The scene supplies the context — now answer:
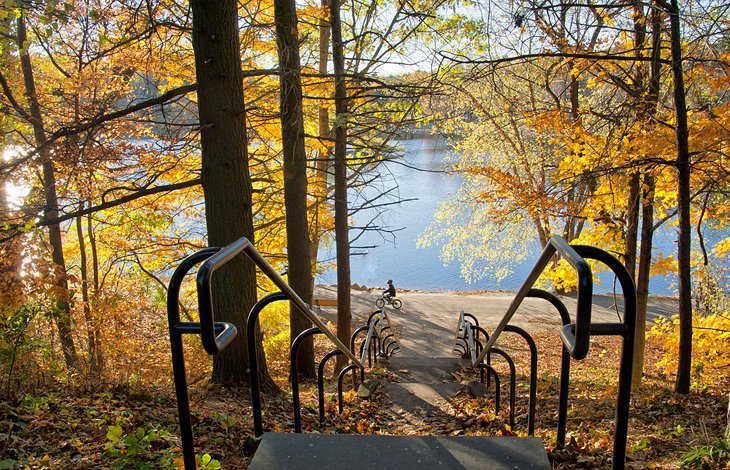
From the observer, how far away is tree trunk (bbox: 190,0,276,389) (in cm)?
520

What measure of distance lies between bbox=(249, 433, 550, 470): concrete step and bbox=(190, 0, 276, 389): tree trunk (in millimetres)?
3084

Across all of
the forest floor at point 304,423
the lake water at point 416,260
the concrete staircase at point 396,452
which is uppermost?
the concrete staircase at point 396,452

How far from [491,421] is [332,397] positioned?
1.88 meters

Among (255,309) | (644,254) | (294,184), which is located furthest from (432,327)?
(255,309)

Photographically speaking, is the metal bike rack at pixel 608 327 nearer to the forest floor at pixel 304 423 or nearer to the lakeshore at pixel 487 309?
the forest floor at pixel 304 423

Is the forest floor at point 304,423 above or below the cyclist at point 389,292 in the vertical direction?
above

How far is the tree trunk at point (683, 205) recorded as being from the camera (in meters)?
5.84

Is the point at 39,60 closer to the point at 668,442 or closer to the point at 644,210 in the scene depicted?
the point at 644,210

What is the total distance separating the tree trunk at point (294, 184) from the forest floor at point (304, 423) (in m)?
1.91

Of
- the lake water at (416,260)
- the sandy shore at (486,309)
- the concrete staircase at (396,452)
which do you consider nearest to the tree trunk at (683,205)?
the concrete staircase at (396,452)

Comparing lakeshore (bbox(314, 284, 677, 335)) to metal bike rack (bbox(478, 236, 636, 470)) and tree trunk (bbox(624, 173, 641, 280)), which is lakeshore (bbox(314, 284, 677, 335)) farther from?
metal bike rack (bbox(478, 236, 636, 470))

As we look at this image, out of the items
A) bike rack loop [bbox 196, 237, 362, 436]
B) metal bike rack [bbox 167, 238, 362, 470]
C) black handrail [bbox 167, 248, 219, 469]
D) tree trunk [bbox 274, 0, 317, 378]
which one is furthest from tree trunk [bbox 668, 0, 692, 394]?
black handrail [bbox 167, 248, 219, 469]

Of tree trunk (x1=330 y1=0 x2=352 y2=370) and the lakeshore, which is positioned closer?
tree trunk (x1=330 y1=0 x2=352 y2=370)

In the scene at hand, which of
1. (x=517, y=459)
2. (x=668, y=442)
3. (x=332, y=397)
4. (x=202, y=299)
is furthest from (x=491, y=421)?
(x=202, y=299)
